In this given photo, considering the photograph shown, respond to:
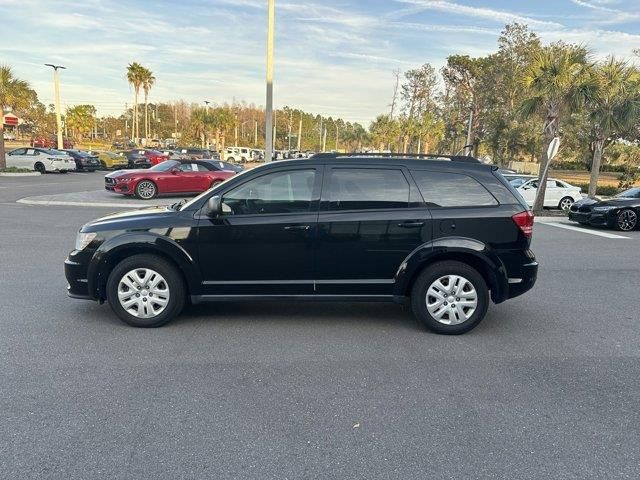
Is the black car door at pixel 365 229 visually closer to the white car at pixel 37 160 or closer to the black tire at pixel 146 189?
the black tire at pixel 146 189

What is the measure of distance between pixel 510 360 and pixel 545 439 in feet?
4.23

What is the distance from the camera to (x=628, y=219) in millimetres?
13453

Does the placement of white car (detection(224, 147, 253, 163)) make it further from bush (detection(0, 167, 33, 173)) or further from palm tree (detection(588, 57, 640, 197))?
palm tree (detection(588, 57, 640, 197))

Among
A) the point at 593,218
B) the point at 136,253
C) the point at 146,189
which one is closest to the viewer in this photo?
the point at 136,253

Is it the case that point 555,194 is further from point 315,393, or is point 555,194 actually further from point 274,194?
point 315,393

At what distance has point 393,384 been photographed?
385 cm

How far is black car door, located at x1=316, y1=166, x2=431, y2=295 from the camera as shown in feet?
16.0

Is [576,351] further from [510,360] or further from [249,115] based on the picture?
[249,115]

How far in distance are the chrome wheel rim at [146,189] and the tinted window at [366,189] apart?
46.7 feet

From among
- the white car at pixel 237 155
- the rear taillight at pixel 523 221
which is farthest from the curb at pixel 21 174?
the rear taillight at pixel 523 221

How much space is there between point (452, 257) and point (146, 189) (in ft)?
49.1

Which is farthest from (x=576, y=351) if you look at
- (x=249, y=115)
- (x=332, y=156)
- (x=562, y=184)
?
(x=249, y=115)

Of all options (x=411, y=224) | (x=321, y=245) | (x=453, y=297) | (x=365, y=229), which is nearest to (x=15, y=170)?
(x=321, y=245)

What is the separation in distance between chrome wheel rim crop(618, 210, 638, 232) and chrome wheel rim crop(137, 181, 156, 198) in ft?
48.9
